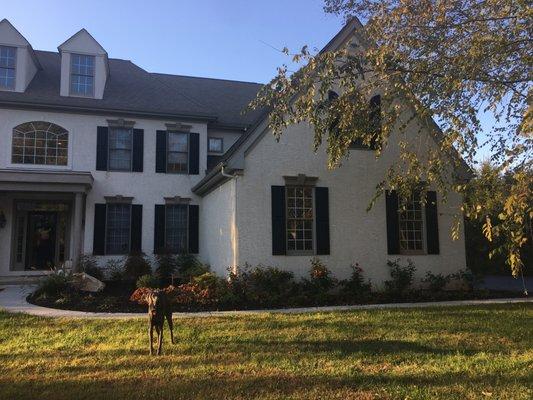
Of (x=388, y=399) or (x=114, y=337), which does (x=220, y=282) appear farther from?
(x=388, y=399)

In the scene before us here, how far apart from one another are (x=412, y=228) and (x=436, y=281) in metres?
1.57

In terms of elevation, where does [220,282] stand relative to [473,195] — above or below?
below

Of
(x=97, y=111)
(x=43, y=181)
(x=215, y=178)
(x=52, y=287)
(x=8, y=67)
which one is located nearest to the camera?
(x=52, y=287)

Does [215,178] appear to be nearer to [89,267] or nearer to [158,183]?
[158,183]

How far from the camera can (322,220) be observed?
482 inches

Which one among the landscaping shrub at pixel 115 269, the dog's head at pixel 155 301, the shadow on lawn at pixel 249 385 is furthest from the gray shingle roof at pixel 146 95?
the shadow on lawn at pixel 249 385

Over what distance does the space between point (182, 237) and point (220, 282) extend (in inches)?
241

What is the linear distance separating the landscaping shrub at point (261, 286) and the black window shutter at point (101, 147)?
24.0 feet

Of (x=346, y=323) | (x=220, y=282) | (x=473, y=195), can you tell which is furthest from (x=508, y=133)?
(x=220, y=282)

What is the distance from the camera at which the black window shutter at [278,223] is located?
11820mm

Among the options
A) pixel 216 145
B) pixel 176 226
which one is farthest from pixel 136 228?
pixel 216 145

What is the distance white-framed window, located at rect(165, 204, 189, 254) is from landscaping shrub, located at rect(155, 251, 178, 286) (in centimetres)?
69

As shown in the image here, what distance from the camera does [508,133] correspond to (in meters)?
8.55

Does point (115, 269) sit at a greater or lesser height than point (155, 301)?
greater
